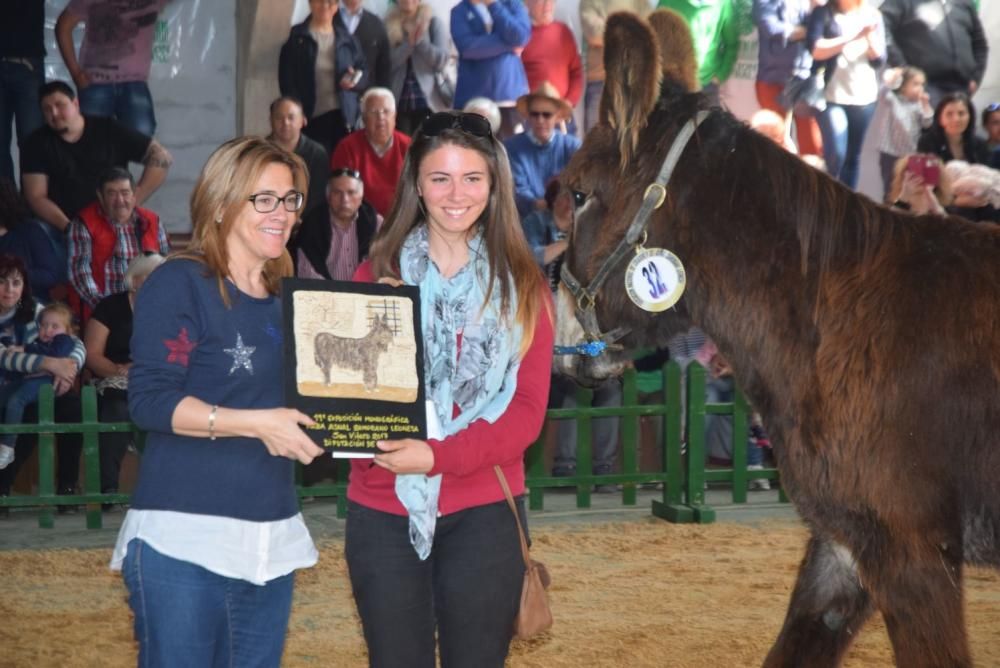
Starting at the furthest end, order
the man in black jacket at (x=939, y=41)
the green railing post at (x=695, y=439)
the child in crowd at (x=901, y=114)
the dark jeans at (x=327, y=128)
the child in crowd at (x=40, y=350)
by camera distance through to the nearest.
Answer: the man in black jacket at (x=939, y=41) < the child in crowd at (x=901, y=114) < the dark jeans at (x=327, y=128) < the green railing post at (x=695, y=439) < the child in crowd at (x=40, y=350)

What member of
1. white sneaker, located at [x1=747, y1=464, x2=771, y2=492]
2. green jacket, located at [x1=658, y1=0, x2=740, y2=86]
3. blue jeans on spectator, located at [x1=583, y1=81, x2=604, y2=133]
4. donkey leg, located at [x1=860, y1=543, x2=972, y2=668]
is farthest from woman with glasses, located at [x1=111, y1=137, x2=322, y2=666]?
green jacket, located at [x1=658, y1=0, x2=740, y2=86]

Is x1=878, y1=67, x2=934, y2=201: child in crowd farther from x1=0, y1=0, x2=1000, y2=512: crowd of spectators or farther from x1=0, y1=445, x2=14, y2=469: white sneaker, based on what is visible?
x1=0, y1=445, x2=14, y2=469: white sneaker

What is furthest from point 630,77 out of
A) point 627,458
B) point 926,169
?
point 926,169

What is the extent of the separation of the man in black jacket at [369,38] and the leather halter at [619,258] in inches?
250

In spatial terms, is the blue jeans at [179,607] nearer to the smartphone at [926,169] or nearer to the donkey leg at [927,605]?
the donkey leg at [927,605]

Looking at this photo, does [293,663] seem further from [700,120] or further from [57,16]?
[57,16]

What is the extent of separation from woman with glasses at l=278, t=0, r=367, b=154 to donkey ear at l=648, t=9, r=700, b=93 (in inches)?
237

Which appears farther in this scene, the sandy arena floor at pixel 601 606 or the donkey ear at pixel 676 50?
the sandy arena floor at pixel 601 606

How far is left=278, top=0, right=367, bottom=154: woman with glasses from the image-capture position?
31.6 ft

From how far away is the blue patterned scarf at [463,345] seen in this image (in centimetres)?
296

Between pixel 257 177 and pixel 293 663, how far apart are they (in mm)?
2935

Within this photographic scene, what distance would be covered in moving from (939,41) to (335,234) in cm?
647

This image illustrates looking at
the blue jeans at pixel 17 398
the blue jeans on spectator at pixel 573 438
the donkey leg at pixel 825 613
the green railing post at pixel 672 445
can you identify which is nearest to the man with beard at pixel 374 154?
the blue jeans on spectator at pixel 573 438

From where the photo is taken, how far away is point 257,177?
9.43 feet
